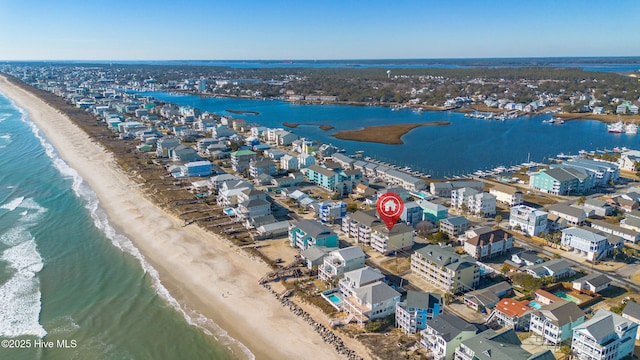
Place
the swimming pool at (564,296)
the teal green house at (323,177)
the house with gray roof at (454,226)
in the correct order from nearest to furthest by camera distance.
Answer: the swimming pool at (564,296)
the house with gray roof at (454,226)
the teal green house at (323,177)

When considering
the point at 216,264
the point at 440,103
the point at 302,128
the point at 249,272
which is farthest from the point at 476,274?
the point at 440,103

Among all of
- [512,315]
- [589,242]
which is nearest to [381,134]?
[589,242]

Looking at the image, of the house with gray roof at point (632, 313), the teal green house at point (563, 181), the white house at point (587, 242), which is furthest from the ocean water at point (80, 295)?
the teal green house at point (563, 181)

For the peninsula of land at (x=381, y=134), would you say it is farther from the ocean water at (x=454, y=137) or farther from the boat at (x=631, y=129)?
the boat at (x=631, y=129)

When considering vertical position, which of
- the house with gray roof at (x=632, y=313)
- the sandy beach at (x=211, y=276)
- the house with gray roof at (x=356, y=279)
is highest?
the house with gray roof at (x=356, y=279)

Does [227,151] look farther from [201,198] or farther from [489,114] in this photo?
[489,114]

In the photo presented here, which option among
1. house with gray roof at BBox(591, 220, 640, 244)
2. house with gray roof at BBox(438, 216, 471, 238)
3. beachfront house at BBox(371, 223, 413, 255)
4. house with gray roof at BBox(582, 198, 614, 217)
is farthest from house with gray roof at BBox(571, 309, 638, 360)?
house with gray roof at BBox(582, 198, 614, 217)

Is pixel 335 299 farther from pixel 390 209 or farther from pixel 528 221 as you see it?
pixel 528 221
